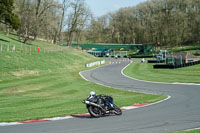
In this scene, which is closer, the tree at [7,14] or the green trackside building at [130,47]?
the tree at [7,14]

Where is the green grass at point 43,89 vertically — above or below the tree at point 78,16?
below

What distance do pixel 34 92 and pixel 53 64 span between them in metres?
24.8

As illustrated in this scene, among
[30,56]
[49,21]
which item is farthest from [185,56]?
[49,21]

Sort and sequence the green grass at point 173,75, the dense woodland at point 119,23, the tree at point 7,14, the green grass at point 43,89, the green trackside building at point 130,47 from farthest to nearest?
the green trackside building at point 130,47 → the dense woodland at point 119,23 → the tree at point 7,14 → the green grass at point 173,75 → the green grass at point 43,89

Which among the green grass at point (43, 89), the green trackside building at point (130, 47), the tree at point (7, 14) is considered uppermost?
the tree at point (7, 14)

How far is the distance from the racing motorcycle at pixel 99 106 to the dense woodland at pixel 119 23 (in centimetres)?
6058

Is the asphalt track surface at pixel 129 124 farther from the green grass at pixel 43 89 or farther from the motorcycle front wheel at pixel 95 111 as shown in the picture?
the green grass at pixel 43 89

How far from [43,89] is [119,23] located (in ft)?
372

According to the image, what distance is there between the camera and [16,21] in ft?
200

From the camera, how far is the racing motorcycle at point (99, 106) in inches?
543

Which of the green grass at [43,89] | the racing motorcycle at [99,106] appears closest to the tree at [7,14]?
the green grass at [43,89]

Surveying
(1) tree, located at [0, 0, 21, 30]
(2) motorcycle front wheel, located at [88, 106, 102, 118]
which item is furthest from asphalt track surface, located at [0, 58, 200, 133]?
(1) tree, located at [0, 0, 21, 30]

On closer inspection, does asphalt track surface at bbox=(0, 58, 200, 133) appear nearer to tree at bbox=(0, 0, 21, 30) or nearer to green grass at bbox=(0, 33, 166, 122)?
green grass at bbox=(0, 33, 166, 122)

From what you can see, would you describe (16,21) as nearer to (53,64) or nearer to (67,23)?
(53,64)
